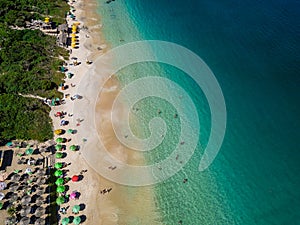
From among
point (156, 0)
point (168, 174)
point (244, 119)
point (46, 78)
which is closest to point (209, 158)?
point (168, 174)

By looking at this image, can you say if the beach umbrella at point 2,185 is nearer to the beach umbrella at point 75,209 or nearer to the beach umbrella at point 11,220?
the beach umbrella at point 11,220

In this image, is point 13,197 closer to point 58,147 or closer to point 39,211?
point 39,211

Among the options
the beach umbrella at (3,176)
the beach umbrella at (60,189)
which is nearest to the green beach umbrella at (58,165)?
the beach umbrella at (60,189)

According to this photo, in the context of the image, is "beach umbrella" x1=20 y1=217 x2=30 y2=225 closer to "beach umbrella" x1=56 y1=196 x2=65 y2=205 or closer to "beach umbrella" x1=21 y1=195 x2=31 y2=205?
"beach umbrella" x1=21 y1=195 x2=31 y2=205

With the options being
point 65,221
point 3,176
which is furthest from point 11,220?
point 3,176

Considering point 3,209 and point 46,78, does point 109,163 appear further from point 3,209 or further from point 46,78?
point 46,78

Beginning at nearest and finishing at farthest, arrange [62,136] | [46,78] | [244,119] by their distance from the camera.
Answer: [62,136], [244,119], [46,78]
